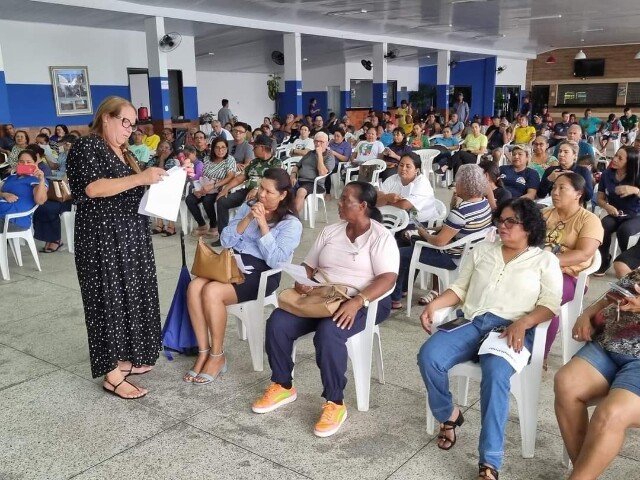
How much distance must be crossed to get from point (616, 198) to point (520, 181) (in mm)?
715

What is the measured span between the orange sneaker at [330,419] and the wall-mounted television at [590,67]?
22711mm

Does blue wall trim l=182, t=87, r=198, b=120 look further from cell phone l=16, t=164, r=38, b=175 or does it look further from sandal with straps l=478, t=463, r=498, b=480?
sandal with straps l=478, t=463, r=498, b=480

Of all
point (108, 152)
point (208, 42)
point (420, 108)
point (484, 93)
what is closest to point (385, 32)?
point (208, 42)

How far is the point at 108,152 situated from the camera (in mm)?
2486

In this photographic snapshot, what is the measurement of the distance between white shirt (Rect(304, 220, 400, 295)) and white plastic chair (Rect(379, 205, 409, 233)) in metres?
1.49

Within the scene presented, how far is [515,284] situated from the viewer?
7.60ft

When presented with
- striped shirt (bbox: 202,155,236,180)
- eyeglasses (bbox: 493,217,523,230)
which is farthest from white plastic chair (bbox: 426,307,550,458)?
striped shirt (bbox: 202,155,236,180)

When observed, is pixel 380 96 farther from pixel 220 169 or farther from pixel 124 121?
pixel 124 121

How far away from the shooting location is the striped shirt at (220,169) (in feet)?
20.4

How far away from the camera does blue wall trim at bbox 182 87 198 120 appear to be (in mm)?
12516

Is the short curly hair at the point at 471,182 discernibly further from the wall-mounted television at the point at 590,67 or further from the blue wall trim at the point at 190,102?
the wall-mounted television at the point at 590,67

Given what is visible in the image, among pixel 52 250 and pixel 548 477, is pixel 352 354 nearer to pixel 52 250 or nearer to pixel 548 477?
pixel 548 477

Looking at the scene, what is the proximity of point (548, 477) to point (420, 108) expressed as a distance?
21492mm

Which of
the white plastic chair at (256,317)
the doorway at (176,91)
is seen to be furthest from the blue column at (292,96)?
the white plastic chair at (256,317)
